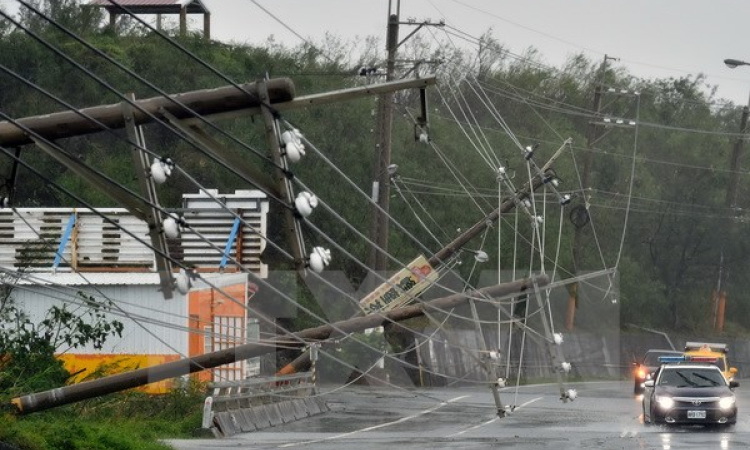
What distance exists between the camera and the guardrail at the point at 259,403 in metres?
29.5

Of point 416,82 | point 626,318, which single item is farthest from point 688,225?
point 416,82

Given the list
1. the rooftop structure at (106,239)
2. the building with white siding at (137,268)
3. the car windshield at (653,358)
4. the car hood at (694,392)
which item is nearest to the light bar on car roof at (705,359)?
the car windshield at (653,358)

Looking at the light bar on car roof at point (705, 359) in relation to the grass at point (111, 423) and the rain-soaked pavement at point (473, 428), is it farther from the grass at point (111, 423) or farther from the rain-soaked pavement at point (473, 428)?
the grass at point (111, 423)

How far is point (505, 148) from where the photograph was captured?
6775 centimetres

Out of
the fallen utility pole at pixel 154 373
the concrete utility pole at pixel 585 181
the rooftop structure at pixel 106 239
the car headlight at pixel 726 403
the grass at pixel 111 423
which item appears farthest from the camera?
the concrete utility pole at pixel 585 181

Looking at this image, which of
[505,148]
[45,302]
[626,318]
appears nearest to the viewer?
[45,302]

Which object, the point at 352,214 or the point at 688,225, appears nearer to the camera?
the point at 352,214

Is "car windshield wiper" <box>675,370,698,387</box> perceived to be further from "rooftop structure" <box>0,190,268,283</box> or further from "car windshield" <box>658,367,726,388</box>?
"rooftop structure" <box>0,190,268,283</box>

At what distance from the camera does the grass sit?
21500mm

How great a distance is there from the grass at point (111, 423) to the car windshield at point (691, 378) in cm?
947

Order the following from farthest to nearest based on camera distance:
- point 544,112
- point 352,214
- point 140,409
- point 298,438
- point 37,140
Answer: point 544,112 < point 352,214 < point 140,409 < point 298,438 < point 37,140

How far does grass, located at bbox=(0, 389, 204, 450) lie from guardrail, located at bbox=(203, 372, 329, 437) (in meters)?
0.58

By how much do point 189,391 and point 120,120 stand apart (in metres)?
15.8

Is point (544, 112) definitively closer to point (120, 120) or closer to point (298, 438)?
point (298, 438)
